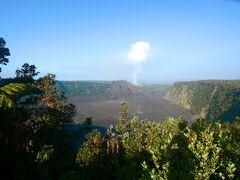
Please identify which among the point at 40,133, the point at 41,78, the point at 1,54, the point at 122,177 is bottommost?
the point at 122,177

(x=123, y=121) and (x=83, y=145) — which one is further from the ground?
(x=123, y=121)

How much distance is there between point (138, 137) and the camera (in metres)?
56.2

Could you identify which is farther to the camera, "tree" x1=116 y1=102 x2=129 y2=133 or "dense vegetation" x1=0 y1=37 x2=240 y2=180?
"tree" x1=116 y1=102 x2=129 y2=133

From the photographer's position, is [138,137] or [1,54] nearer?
[1,54]

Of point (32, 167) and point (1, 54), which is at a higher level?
point (1, 54)

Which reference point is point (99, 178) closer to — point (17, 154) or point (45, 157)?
point (45, 157)

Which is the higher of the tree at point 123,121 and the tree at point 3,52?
the tree at point 3,52

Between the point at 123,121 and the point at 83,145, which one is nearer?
the point at 83,145

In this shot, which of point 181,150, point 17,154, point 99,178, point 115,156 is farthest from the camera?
point 115,156

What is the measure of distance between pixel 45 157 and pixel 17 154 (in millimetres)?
3530

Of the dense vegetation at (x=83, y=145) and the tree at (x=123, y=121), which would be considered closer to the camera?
the dense vegetation at (x=83, y=145)

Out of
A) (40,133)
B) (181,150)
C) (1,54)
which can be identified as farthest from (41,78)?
(181,150)

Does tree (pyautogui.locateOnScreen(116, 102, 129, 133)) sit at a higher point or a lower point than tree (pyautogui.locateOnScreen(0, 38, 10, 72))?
lower

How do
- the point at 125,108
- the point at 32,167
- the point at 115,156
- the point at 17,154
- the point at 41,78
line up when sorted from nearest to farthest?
the point at 17,154, the point at 32,167, the point at 115,156, the point at 41,78, the point at 125,108
